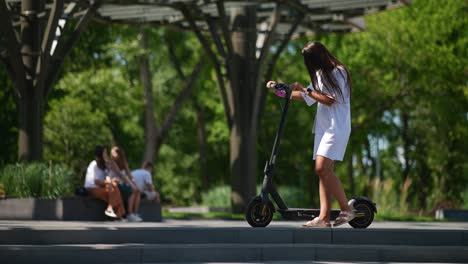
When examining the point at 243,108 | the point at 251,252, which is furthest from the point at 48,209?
the point at 243,108

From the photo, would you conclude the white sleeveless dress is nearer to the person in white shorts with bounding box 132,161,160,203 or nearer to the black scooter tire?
the black scooter tire

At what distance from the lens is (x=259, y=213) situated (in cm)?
1133

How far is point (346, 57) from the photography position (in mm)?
35094

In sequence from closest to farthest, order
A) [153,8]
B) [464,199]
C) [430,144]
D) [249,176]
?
1. [249,176]
2. [153,8]
3. [464,199]
4. [430,144]

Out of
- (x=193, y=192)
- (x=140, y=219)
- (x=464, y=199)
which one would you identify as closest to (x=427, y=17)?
(x=464, y=199)

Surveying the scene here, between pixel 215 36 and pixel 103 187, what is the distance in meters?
6.39

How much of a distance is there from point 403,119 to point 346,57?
5.53 metres

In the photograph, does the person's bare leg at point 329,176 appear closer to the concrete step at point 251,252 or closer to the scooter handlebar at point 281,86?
the concrete step at point 251,252

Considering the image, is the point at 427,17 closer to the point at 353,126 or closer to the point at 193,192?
the point at 353,126

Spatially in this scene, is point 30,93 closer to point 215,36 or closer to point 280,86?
point 215,36

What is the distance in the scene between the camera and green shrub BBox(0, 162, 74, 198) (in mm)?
16203

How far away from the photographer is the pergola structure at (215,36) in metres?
17.6

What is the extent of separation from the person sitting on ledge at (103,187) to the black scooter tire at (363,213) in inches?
220

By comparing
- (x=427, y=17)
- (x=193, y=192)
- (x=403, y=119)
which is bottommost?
(x=193, y=192)
